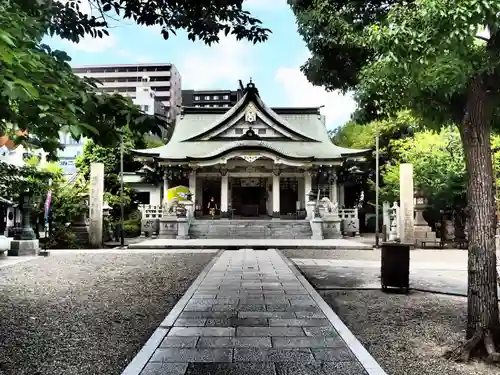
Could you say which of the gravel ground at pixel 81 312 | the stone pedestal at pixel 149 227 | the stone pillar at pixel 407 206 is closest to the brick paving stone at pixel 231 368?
the gravel ground at pixel 81 312

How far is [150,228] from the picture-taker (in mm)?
26078

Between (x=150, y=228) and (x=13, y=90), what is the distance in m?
24.3

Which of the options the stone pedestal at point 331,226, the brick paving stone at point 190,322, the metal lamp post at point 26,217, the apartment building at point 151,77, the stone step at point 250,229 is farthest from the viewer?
the apartment building at point 151,77

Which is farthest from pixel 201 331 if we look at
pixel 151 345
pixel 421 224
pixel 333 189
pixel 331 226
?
pixel 333 189

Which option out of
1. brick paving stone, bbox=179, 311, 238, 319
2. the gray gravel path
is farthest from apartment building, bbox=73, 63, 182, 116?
brick paving stone, bbox=179, 311, 238, 319

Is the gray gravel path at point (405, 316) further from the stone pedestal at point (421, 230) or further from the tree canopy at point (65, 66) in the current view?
the stone pedestal at point (421, 230)

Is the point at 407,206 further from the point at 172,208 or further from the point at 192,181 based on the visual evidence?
the point at 192,181

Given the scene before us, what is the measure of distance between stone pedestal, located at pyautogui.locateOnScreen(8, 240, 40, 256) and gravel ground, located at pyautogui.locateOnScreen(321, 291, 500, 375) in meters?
11.5

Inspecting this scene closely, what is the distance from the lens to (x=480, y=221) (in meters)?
4.85

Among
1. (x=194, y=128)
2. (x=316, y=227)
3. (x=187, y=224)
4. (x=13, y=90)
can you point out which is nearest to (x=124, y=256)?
(x=187, y=224)

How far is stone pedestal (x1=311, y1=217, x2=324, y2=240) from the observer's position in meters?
22.2

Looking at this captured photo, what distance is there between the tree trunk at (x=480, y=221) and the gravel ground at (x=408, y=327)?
0.49 metres

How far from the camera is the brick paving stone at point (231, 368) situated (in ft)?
13.0

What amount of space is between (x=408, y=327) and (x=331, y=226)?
17.7 metres
